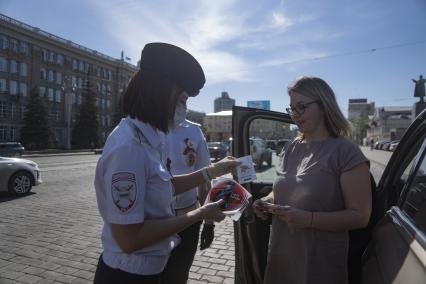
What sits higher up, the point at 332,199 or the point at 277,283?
the point at 332,199

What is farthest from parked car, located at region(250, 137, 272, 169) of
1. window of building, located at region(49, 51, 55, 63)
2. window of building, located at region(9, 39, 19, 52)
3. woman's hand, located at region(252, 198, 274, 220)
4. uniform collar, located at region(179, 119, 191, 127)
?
window of building, located at region(49, 51, 55, 63)

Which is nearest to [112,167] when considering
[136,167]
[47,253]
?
[136,167]

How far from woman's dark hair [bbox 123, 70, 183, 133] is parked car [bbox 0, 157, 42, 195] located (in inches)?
371

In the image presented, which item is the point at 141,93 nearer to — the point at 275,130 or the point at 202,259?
the point at 275,130

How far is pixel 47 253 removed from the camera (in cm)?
501

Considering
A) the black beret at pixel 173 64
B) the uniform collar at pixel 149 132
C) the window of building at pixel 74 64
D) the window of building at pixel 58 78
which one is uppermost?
the window of building at pixel 74 64

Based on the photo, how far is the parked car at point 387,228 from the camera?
1.51 metres

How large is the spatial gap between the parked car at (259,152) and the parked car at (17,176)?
28.6 feet

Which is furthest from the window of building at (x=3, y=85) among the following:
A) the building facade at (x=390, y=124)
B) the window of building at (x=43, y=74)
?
the building facade at (x=390, y=124)

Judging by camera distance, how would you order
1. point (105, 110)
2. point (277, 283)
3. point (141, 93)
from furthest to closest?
point (105, 110), point (277, 283), point (141, 93)

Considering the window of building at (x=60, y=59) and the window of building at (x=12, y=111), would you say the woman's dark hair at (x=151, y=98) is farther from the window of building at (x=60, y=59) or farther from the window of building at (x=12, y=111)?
the window of building at (x=60, y=59)

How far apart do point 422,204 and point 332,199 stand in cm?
42

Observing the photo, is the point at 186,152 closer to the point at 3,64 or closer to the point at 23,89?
the point at 3,64

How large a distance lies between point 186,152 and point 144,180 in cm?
150
